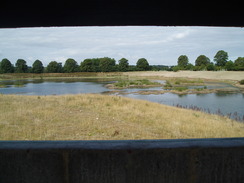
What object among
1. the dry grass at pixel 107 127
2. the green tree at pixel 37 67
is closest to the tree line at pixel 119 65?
the green tree at pixel 37 67

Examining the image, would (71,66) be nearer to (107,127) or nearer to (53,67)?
(53,67)

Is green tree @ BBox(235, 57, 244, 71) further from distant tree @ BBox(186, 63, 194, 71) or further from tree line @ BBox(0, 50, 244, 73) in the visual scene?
distant tree @ BBox(186, 63, 194, 71)

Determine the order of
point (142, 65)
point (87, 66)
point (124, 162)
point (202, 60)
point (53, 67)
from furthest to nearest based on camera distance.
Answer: point (142, 65) → point (87, 66) → point (202, 60) → point (53, 67) → point (124, 162)

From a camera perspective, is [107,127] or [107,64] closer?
[107,127]

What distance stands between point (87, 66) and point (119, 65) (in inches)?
695

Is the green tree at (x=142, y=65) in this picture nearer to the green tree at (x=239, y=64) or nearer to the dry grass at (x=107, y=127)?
the green tree at (x=239, y=64)

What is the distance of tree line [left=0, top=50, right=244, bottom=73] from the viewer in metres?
73.6

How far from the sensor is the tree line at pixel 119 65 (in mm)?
73550

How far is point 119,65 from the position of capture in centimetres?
11069

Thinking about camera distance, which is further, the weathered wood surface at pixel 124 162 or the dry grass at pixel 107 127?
the dry grass at pixel 107 127
